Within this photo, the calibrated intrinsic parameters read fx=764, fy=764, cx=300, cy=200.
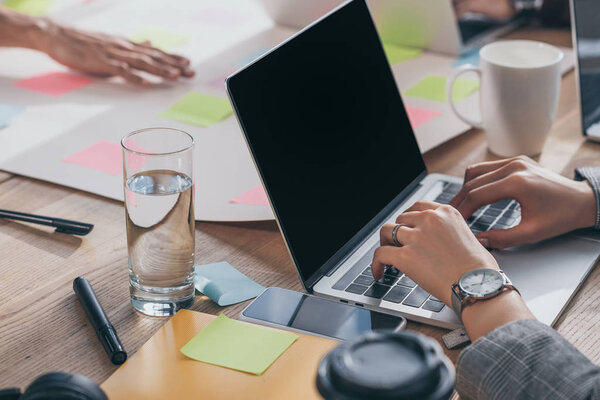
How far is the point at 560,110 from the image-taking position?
1.41m

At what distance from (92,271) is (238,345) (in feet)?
0.87

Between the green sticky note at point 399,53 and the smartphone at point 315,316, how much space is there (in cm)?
89

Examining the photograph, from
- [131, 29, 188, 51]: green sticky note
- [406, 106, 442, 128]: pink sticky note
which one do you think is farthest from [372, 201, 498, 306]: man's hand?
[131, 29, 188, 51]: green sticky note

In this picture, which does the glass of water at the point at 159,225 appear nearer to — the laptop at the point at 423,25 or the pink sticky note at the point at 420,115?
the pink sticky note at the point at 420,115

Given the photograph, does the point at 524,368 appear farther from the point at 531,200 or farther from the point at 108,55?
the point at 108,55

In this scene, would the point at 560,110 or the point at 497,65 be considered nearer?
the point at 497,65

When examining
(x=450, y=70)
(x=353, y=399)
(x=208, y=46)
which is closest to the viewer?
(x=353, y=399)

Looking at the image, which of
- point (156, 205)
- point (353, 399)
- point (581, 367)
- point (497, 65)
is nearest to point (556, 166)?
point (497, 65)

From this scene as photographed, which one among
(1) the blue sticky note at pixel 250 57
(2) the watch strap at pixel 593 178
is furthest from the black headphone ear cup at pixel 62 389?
(1) the blue sticky note at pixel 250 57

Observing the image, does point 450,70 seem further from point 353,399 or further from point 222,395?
point 353,399

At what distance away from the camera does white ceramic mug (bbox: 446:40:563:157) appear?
1.19m

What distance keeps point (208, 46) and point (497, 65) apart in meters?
0.78

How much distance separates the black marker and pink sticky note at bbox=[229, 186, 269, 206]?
285 millimetres

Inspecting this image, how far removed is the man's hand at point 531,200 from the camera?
37.5 inches
